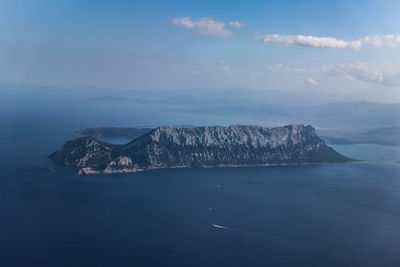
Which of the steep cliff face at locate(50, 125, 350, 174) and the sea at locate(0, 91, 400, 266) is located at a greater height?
the steep cliff face at locate(50, 125, 350, 174)

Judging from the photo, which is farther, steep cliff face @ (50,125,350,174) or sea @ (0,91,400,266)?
steep cliff face @ (50,125,350,174)

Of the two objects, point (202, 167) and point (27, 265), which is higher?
point (202, 167)

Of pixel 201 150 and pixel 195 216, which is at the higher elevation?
pixel 201 150

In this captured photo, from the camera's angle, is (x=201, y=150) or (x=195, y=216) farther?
(x=201, y=150)

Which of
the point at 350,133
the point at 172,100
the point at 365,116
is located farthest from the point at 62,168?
the point at 172,100

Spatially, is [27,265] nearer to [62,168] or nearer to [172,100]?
[62,168]
